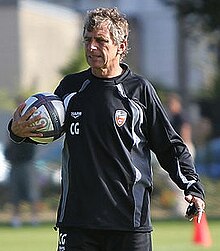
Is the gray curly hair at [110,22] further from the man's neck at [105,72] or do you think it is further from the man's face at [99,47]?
the man's neck at [105,72]

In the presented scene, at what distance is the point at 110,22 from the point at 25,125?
0.77 meters

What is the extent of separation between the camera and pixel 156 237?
16.3 metres

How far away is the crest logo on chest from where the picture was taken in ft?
21.9

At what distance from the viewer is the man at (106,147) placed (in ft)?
21.8

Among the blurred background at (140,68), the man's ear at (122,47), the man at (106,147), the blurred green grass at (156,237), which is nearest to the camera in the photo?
the man at (106,147)

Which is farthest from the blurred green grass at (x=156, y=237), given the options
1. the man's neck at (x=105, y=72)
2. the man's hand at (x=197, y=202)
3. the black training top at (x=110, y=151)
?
the man's neck at (x=105, y=72)

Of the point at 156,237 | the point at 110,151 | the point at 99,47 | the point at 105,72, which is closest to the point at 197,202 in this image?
the point at 110,151

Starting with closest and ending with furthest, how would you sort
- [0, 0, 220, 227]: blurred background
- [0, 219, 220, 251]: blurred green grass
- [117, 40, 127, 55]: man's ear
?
[117, 40, 127, 55]: man's ear
[0, 219, 220, 251]: blurred green grass
[0, 0, 220, 227]: blurred background

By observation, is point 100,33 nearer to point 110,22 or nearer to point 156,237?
point 110,22

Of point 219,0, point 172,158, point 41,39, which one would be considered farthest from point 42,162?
point 41,39

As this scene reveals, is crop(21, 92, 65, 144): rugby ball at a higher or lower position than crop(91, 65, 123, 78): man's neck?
lower

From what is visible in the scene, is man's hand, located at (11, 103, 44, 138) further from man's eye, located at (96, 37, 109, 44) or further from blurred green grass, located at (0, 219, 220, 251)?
blurred green grass, located at (0, 219, 220, 251)

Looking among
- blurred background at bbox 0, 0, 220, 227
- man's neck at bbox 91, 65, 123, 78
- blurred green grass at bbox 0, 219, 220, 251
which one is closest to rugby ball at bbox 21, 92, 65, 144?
man's neck at bbox 91, 65, 123, 78

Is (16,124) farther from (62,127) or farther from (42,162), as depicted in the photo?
(42,162)
